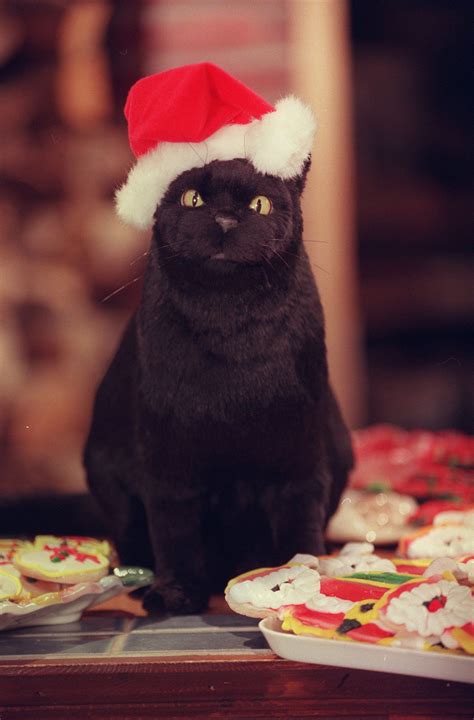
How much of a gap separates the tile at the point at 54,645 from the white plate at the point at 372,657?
18 cm

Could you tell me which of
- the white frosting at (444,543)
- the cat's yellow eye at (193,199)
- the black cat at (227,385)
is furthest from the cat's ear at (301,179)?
the white frosting at (444,543)

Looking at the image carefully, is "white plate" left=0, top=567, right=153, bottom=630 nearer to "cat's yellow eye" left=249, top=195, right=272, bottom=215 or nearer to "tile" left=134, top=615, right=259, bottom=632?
"tile" left=134, top=615, right=259, bottom=632

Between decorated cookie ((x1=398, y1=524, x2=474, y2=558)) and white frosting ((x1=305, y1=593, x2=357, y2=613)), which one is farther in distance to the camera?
decorated cookie ((x1=398, y1=524, x2=474, y2=558))

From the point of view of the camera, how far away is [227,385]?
907 mm

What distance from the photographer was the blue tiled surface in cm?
85

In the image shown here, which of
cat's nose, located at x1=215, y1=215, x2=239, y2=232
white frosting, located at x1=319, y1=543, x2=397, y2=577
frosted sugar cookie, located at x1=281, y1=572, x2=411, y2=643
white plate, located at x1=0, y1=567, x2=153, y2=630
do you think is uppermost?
cat's nose, located at x1=215, y1=215, x2=239, y2=232

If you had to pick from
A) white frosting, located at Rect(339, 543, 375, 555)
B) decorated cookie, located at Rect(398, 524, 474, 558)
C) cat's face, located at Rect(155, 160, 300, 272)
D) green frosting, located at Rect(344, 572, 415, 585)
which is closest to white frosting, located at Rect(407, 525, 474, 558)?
decorated cookie, located at Rect(398, 524, 474, 558)

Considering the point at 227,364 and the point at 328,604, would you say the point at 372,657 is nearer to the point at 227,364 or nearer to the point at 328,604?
the point at 328,604

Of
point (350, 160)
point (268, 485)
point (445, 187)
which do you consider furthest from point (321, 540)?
point (445, 187)

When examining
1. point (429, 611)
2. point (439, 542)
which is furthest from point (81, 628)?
point (439, 542)

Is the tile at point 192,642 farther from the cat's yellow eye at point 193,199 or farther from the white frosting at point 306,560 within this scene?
the cat's yellow eye at point 193,199

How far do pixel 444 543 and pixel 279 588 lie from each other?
360 millimetres

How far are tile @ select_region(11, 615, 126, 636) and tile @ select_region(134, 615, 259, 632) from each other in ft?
0.08

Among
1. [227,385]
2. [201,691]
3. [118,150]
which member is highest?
[118,150]
